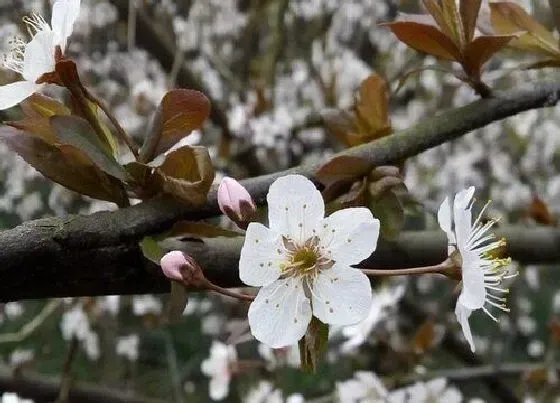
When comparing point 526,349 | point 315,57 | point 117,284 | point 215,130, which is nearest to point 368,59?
point 315,57

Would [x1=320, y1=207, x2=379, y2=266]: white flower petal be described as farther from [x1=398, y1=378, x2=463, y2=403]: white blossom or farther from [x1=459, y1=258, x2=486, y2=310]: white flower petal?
[x1=398, y1=378, x2=463, y2=403]: white blossom

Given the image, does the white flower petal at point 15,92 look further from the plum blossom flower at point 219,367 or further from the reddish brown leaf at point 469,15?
the plum blossom flower at point 219,367

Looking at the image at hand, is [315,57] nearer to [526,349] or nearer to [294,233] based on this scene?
[526,349]

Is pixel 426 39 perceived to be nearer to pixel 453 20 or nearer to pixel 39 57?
pixel 453 20

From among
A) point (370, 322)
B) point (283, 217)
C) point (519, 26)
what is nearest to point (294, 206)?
point (283, 217)

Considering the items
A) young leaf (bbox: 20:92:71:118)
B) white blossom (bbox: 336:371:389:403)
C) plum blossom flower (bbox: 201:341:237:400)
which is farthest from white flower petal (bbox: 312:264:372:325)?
plum blossom flower (bbox: 201:341:237:400)

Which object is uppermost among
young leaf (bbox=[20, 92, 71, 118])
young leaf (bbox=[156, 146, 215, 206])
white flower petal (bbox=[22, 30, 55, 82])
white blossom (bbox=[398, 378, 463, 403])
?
white flower petal (bbox=[22, 30, 55, 82])
